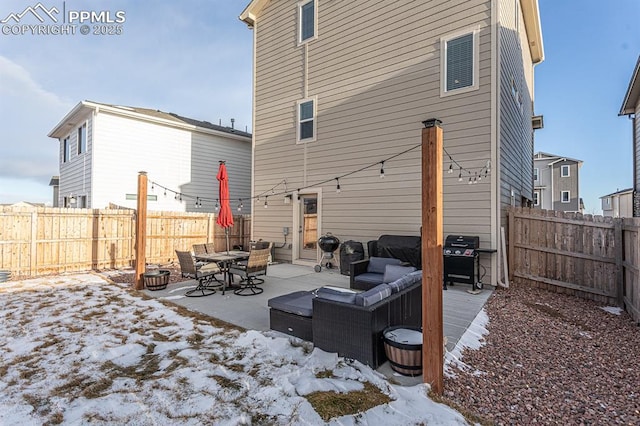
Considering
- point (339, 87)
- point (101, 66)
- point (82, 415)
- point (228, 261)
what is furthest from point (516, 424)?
point (101, 66)

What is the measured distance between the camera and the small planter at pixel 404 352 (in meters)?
3.12

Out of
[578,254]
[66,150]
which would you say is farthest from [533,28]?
[66,150]

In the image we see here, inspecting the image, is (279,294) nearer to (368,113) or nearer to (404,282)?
(404,282)

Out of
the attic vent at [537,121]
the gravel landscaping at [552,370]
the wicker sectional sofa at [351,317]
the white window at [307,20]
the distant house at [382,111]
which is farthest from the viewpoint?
the attic vent at [537,121]

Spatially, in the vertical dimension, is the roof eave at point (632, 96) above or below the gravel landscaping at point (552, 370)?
above

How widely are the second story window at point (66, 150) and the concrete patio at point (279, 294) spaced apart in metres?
10.7

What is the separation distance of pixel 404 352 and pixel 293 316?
1.50 m

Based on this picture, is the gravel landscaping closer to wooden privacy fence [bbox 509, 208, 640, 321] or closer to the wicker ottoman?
wooden privacy fence [bbox 509, 208, 640, 321]

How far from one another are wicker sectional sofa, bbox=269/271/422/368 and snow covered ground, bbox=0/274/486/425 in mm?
132

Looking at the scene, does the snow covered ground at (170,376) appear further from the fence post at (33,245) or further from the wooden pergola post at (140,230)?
the fence post at (33,245)

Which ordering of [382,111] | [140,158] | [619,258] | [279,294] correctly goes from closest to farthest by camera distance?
[619,258]
[279,294]
[382,111]
[140,158]

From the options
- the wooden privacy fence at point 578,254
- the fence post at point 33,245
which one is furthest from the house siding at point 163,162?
the wooden privacy fence at point 578,254

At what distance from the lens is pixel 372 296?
11.6ft

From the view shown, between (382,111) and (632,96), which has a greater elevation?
(632,96)
